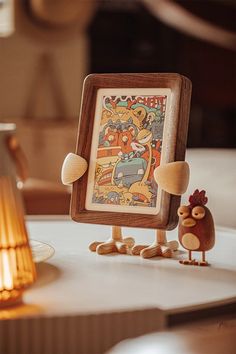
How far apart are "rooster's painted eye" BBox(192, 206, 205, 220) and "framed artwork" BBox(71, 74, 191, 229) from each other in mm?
49

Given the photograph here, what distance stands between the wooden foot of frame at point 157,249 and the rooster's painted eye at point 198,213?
118 mm

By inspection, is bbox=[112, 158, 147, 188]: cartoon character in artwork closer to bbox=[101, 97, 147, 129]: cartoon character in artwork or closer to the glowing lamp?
bbox=[101, 97, 147, 129]: cartoon character in artwork

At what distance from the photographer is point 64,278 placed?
108cm

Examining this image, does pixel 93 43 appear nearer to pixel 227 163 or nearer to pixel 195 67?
pixel 195 67

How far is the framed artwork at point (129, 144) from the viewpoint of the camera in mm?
1195

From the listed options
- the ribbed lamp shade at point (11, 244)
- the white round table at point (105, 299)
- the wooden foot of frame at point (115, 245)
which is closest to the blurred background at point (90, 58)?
the wooden foot of frame at point (115, 245)

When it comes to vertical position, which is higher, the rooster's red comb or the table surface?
the rooster's red comb

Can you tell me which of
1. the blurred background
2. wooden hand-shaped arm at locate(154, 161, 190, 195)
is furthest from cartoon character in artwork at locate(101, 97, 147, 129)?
the blurred background

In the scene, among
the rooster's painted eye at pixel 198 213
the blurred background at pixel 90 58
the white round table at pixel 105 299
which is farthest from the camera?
the blurred background at pixel 90 58

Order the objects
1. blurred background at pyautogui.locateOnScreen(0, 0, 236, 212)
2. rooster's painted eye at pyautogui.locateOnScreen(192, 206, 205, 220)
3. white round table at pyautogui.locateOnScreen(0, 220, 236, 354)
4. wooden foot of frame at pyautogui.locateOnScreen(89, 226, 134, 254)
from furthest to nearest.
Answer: blurred background at pyautogui.locateOnScreen(0, 0, 236, 212) → wooden foot of frame at pyautogui.locateOnScreen(89, 226, 134, 254) → rooster's painted eye at pyautogui.locateOnScreen(192, 206, 205, 220) → white round table at pyautogui.locateOnScreen(0, 220, 236, 354)

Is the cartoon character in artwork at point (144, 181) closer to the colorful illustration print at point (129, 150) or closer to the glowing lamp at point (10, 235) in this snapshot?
the colorful illustration print at point (129, 150)

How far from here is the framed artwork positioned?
3.92 feet

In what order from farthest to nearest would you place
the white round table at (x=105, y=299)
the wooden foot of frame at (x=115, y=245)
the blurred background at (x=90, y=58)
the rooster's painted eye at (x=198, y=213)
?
the blurred background at (x=90, y=58) → the wooden foot of frame at (x=115, y=245) → the rooster's painted eye at (x=198, y=213) → the white round table at (x=105, y=299)

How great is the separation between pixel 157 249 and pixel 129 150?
0.59ft
